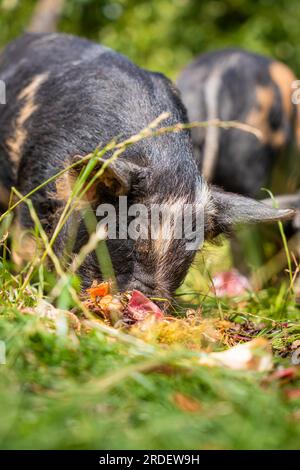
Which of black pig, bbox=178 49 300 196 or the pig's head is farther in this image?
black pig, bbox=178 49 300 196

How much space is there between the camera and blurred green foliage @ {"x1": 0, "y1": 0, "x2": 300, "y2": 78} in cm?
1064

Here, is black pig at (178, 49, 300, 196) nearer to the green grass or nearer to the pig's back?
the pig's back

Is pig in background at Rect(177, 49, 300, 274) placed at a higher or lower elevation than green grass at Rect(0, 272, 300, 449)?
lower

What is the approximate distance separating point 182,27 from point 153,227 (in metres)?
8.16

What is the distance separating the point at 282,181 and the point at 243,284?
230 cm

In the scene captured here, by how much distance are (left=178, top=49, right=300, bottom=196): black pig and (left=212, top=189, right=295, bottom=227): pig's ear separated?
9.54 feet

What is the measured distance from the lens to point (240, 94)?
740 centimetres

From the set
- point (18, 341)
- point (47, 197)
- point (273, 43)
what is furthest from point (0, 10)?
point (18, 341)

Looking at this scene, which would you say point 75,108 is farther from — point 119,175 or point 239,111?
point 239,111

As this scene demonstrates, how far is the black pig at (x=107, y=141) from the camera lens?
3623 millimetres

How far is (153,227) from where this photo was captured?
3.59 metres

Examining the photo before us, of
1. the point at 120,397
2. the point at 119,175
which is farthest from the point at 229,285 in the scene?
the point at 120,397

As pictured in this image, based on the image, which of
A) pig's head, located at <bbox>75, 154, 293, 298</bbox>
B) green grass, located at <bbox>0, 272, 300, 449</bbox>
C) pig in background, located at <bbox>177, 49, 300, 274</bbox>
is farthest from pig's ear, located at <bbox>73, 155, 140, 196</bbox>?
pig in background, located at <bbox>177, 49, 300, 274</bbox>

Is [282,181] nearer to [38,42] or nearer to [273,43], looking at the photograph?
[38,42]
